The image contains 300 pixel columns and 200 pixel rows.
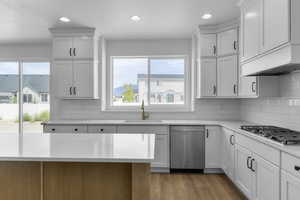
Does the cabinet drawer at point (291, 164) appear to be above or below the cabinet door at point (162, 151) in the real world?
above

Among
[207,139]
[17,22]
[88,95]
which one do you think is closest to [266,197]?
[207,139]

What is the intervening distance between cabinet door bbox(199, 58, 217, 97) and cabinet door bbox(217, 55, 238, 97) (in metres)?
0.07

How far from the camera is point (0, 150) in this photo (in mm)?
1644

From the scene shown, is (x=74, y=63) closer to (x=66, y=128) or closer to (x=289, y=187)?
(x=66, y=128)

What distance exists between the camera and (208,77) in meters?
3.88

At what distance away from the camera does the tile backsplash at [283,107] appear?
2520mm

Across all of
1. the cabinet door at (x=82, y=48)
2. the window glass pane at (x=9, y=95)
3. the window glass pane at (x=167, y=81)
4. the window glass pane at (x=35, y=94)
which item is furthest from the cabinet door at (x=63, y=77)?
the window glass pane at (x=167, y=81)

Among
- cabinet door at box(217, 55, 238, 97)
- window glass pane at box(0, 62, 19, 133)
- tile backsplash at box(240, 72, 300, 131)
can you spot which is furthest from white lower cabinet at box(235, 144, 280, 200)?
window glass pane at box(0, 62, 19, 133)

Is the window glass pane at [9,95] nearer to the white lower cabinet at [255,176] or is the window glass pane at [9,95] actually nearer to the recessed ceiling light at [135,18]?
the recessed ceiling light at [135,18]

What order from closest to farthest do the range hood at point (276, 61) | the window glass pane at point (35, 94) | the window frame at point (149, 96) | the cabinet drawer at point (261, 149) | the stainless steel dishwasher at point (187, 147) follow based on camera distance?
→ 1. the range hood at point (276, 61)
2. the cabinet drawer at point (261, 149)
3. the stainless steel dishwasher at point (187, 147)
4. the window frame at point (149, 96)
5. the window glass pane at point (35, 94)

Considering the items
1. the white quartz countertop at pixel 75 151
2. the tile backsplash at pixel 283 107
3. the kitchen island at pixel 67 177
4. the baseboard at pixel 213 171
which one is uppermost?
the tile backsplash at pixel 283 107

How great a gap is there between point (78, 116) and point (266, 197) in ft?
11.7

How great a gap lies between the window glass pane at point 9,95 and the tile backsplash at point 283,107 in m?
5.01

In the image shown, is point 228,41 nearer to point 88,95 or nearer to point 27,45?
point 88,95
